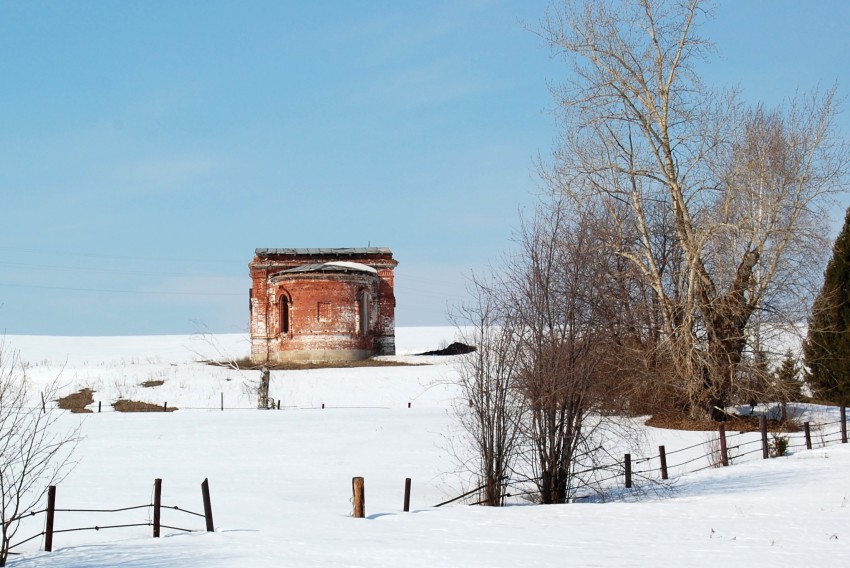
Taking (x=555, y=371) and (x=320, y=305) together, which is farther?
(x=320, y=305)

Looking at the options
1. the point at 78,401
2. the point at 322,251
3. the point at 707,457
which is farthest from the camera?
the point at 322,251

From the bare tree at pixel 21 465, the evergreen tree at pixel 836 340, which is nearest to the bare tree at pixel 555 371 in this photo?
the bare tree at pixel 21 465

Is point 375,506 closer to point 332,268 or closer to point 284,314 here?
point 332,268

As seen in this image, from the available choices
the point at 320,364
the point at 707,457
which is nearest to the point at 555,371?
the point at 707,457

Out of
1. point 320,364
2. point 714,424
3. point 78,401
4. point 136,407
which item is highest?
point 320,364

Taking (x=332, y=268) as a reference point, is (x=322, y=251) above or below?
above

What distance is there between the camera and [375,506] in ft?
52.0

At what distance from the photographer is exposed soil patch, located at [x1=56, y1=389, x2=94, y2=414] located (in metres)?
35.1

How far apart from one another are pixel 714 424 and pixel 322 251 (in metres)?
29.1

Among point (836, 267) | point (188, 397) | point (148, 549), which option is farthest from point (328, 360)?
point (148, 549)

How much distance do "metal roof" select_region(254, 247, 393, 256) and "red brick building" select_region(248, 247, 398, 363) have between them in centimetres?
6

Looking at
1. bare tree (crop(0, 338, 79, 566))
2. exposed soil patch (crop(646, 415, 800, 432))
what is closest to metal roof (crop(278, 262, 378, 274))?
bare tree (crop(0, 338, 79, 566))

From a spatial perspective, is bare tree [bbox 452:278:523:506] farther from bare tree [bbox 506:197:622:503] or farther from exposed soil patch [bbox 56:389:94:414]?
exposed soil patch [bbox 56:389:94:414]

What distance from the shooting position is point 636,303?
95.6 feet
